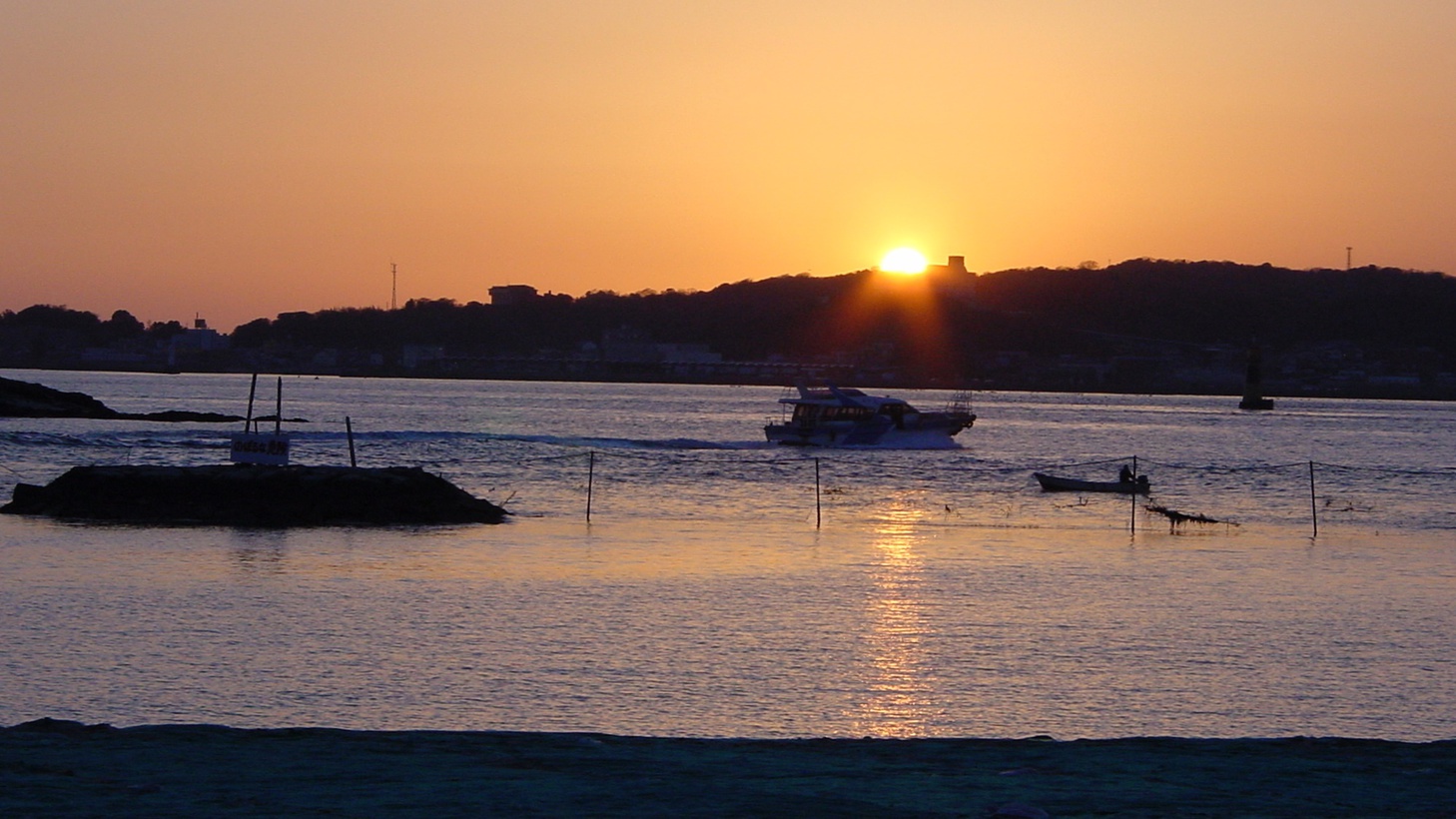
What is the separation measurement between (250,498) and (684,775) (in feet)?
86.5

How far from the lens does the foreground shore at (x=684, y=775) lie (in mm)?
8164

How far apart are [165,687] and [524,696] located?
3.09 metres

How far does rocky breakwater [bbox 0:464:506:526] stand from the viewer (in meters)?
32.8

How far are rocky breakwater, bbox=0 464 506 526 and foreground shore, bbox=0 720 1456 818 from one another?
76.0ft

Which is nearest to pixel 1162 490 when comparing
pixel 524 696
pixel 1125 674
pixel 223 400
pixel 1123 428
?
pixel 1125 674

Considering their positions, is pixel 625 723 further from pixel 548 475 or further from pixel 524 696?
pixel 548 475

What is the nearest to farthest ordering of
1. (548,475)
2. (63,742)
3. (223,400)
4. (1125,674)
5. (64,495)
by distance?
1. (63,742)
2. (1125,674)
3. (64,495)
4. (548,475)
5. (223,400)

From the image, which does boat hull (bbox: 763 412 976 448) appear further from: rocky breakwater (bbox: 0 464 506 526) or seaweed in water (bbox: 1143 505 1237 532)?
rocky breakwater (bbox: 0 464 506 526)

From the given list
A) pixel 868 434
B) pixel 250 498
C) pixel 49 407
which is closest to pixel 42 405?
pixel 49 407

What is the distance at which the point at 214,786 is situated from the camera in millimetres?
8477

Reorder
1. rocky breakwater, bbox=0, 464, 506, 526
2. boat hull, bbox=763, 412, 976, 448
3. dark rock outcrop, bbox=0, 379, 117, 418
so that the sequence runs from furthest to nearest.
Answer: dark rock outcrop, bbox=0, 379, 117, 418 < boat hull, bbox=763, 412, 976, 448 < rocky breakwater, bbox=0, 464, 506, 526

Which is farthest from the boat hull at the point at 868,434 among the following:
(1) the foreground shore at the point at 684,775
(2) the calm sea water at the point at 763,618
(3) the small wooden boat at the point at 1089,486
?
(1) the foreground shore at the point at 684,775

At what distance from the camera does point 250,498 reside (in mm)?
33531

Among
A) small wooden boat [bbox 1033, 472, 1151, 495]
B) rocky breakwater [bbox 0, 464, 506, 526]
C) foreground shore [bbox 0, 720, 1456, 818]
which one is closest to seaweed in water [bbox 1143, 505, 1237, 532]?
small wooden boat [bbox 1033, 472, 1151, 495]
